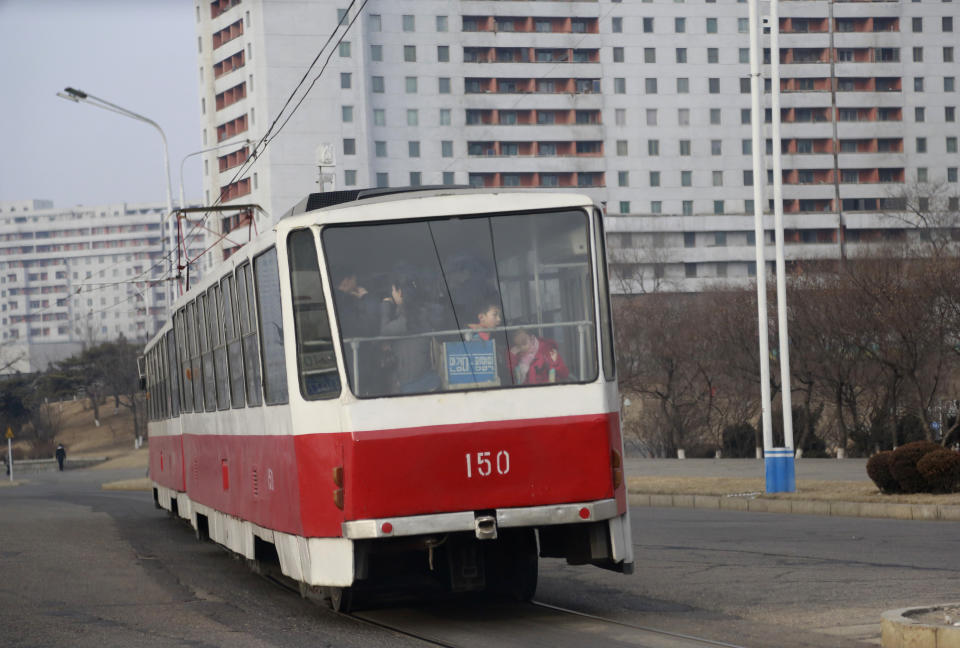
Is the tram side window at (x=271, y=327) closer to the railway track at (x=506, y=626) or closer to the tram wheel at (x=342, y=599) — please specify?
the tram wheel at (x=342, y=599)

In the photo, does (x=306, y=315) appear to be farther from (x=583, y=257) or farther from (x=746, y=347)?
(x=746, y=347)

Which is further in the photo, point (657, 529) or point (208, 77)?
point (208, 77)

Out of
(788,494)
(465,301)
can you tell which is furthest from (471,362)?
(788,494)

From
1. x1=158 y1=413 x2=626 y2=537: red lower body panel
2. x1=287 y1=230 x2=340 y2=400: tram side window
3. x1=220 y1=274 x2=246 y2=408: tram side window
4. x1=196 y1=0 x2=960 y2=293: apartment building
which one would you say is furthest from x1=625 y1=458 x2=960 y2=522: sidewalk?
x1=196 y1=0 x2=960 y2=293: apartment building

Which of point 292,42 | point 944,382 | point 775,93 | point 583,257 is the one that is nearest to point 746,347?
point 944,382

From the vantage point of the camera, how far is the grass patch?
2077 cm

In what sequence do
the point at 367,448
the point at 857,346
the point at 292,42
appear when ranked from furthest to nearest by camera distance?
the point at 292,42, the point at 857,346, the point at 367,448

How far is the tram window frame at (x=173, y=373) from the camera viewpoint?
709 inches

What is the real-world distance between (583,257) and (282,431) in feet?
8.26

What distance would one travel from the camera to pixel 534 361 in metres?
9.64

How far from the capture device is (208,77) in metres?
105

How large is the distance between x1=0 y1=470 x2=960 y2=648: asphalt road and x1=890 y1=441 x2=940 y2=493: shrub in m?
1.91

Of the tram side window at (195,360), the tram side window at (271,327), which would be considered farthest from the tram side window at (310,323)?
the tram side window at (195,360)

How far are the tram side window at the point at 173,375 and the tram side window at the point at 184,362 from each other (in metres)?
0.51
